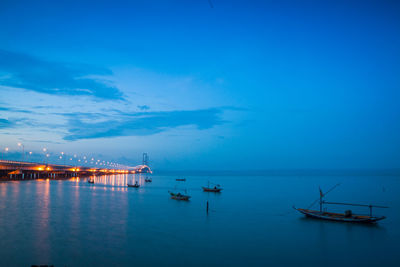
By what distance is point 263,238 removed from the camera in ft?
89.5

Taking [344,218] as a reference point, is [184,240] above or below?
below

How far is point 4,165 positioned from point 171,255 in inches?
3200

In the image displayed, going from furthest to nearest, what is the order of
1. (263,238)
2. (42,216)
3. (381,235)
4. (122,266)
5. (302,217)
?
(302,217) < (42,216) < (381,235) < (263,238) < (122,266)

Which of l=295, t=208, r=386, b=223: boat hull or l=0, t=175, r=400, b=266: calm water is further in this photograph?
l=295, t=208, r=386, b=223: boat hull

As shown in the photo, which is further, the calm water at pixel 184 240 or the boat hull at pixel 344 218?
the boat hull at pixel 344 218

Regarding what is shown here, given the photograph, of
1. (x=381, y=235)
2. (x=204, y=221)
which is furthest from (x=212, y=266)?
(x=381, y=235)

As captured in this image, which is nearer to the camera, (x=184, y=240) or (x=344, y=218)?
(x=184, y=240)

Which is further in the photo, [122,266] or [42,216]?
[42,216]

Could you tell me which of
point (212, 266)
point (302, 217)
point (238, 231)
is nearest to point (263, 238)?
point (238, 231)

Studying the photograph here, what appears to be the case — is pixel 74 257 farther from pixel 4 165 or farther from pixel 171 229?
pixel 4 165

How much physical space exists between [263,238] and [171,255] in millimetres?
9802

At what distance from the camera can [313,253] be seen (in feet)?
76.3

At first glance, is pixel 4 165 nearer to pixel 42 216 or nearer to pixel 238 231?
pixel 42 216

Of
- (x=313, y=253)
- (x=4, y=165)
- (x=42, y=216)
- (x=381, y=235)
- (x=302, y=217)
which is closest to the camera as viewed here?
(x=313, y=253)
